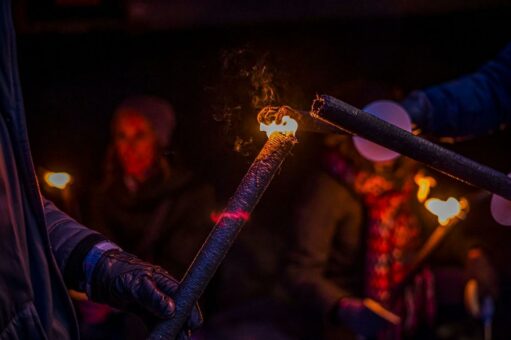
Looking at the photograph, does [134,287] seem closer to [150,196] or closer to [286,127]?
[286,127]

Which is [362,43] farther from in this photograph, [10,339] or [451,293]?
[10,339]

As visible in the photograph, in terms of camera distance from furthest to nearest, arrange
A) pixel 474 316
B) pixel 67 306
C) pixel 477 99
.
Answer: pixel 474 316
pixel 477 99
pixel 67 306

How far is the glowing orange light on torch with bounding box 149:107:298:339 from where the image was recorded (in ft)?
5.24

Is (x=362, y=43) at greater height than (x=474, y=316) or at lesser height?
greater

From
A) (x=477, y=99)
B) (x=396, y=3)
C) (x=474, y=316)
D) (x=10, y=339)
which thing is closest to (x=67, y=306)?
(x=10, y=339)

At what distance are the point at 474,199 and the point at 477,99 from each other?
650mm

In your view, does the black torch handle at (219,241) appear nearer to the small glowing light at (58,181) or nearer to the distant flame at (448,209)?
the distant flame at (448,209)

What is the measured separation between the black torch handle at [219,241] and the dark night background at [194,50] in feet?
9.67

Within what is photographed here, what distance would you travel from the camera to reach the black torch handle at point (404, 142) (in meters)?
1.59

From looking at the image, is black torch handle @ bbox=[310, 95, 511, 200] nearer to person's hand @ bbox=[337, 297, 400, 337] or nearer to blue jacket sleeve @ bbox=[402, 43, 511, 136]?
blue jacket sleeve @ bbox=[402, 43, 511, 136]

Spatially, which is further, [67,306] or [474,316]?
[474,316]

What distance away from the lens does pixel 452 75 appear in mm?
5578

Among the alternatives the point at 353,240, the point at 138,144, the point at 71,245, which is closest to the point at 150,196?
the point at 138,144

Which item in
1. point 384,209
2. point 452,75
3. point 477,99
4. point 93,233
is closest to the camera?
point 93,233
